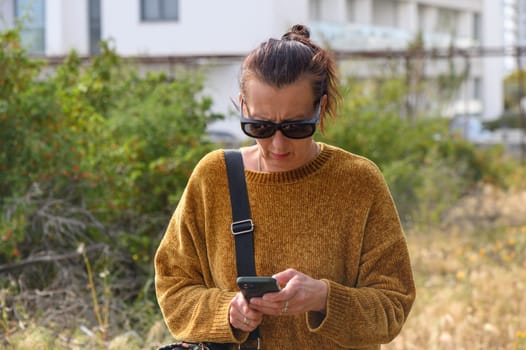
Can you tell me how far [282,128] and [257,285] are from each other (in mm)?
421

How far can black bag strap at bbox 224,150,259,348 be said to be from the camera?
104 inches

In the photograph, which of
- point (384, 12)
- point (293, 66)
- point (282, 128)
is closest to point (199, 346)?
point (282, 128)

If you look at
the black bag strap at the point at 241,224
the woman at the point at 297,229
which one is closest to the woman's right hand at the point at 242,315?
the woman at the point at 297,229

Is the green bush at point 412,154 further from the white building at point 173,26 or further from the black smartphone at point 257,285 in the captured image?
the white building at point 173,26

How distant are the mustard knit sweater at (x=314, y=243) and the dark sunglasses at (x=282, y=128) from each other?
5.9 inches

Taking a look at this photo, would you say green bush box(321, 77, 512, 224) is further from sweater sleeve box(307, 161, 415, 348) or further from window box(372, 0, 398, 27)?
window box(372, 0, 398, 27)

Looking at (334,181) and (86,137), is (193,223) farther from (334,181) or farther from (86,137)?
(86,137)

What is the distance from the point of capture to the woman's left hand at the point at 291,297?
2383 millimetres

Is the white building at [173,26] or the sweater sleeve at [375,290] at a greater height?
the white building at [173,26]

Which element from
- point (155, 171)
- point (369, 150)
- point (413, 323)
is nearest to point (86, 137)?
point (155, 171)

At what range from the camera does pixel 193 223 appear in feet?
8.93

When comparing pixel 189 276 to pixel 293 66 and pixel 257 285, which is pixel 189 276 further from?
pixel 293 66

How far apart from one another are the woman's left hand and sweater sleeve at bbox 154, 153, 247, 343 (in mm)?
250

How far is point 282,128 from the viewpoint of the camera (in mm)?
2533
